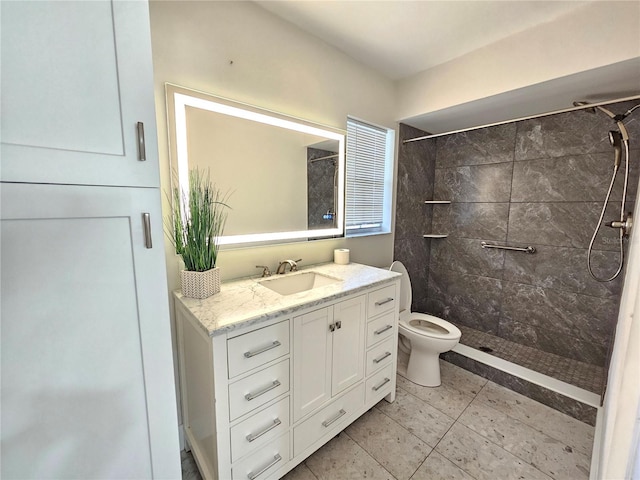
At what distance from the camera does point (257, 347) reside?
1090mm

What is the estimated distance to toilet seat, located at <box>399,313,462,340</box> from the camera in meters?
1.93

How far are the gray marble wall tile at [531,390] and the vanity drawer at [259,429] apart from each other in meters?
1.70

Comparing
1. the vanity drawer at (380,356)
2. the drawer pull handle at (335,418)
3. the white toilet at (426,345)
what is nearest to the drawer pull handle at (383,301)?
the vanity drawer at (380,356)

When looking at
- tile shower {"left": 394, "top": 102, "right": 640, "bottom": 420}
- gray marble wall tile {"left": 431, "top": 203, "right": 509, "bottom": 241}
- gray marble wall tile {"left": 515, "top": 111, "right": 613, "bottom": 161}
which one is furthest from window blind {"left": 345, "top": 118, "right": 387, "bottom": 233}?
gray marble wall tile {"left": 515, "top": 111, "right": 613, "bottom": 161}

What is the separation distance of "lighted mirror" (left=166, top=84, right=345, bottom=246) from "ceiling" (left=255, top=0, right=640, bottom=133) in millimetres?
575

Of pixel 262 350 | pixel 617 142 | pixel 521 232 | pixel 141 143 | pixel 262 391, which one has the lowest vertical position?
pixel 262 391

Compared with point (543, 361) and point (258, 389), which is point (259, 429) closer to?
point (258, 389)

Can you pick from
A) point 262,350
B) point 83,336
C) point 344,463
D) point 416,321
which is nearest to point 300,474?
point 344,463

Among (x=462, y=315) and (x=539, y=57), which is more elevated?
(x=539, y=57)

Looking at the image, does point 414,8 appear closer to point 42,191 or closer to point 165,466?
point 42,191

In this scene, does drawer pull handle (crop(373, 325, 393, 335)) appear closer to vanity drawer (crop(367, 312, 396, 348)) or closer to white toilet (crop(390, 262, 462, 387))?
vanity drawer (crop(367, 312, 396, 348))

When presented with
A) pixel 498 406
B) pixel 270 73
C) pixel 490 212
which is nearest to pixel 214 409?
pixel 270 73

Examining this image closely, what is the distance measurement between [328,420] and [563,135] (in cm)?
284

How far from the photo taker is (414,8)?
150cm
